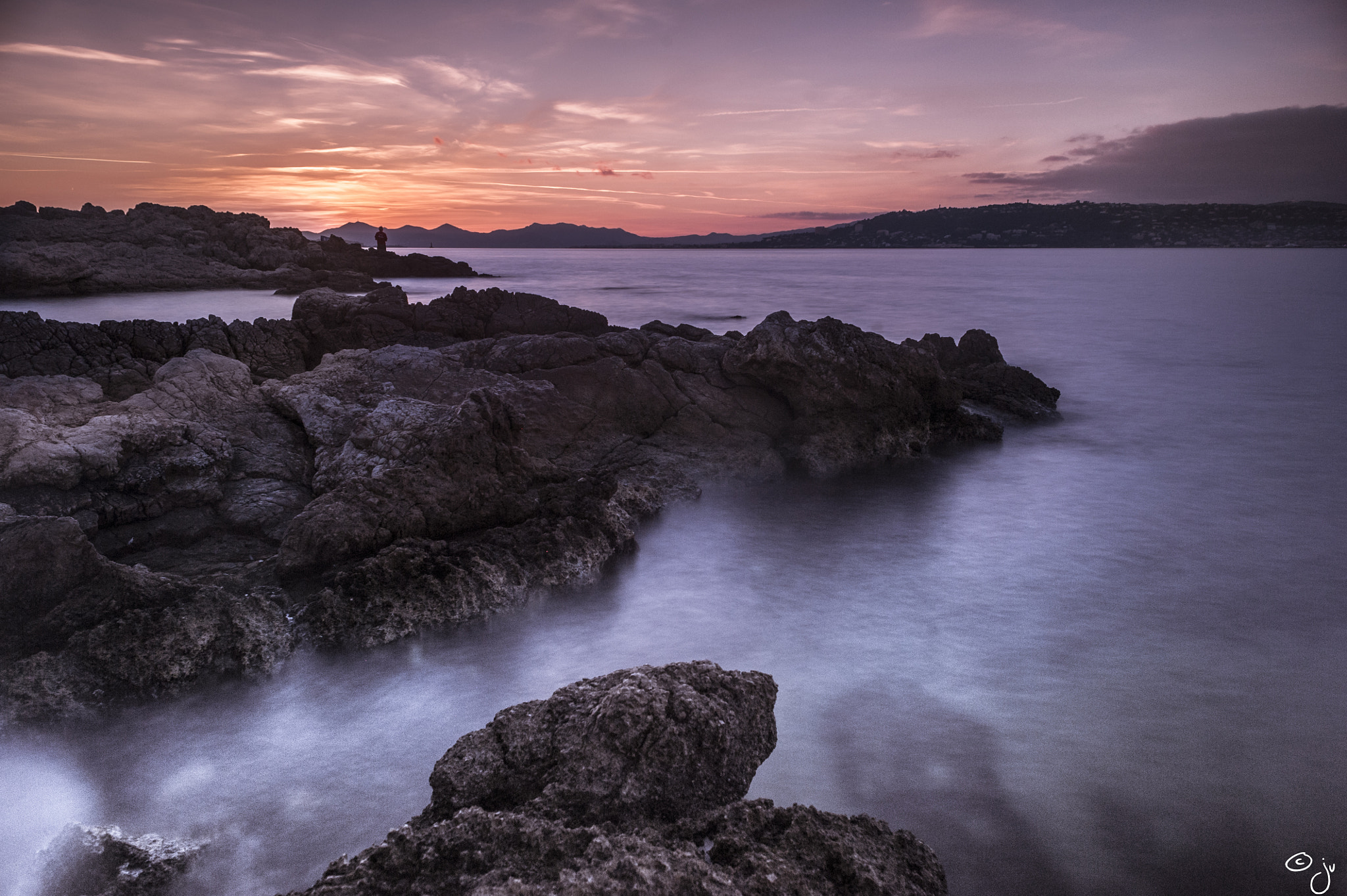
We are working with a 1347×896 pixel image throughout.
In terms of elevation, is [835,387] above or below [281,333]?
below

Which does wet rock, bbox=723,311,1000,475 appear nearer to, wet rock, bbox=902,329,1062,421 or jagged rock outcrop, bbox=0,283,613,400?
wet rock, bbox=902,329,1062,421

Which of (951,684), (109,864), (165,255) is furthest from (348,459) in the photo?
(165,255)

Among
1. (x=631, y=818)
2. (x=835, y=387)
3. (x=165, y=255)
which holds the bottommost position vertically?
(x=631, y=818)

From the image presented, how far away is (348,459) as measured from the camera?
585 cm

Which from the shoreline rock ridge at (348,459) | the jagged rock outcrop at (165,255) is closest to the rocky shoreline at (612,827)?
the shoreline rock ridge at (348,459)

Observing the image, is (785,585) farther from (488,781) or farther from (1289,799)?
(488,781)

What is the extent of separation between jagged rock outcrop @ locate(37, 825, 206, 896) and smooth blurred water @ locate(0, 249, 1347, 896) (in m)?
0.10

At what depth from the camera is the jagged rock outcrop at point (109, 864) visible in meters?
2.82

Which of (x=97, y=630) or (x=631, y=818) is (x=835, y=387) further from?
(x=97, y=630)

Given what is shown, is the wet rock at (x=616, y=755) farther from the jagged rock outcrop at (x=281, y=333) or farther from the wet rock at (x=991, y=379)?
the wet rock at (x=991, y=379)

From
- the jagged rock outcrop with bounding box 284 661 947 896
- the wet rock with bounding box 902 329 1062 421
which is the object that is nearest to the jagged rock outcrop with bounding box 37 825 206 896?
the jagged rock outcrop with bounding box 284 661 947 896

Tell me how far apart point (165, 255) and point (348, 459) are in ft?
83.2

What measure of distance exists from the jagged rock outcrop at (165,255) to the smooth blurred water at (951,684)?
76.2ft

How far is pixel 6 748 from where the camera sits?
3518 millimetres
